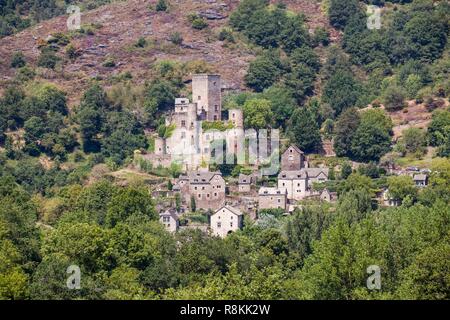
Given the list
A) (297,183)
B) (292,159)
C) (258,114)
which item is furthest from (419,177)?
(258,114)

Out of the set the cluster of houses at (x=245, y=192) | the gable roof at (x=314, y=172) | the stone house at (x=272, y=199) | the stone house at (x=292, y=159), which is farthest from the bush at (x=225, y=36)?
the stone house at (x=272, y=199)

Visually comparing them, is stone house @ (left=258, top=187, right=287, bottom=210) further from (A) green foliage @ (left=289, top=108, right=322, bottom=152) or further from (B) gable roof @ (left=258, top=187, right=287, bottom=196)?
(A) green foliage @ (left=289, top=108, right=322, bottom=152)

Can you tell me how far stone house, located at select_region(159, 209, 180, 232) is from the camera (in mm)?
113294

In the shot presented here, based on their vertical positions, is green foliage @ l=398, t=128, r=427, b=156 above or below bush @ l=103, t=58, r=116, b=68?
below

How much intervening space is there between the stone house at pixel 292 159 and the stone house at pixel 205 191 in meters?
6.14

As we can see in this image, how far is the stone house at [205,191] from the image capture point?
390 ft

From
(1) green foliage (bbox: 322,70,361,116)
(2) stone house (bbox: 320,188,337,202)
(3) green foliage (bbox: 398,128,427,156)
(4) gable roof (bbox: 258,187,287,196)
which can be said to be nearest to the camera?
(2) stone house (bbox: 320,188,337,202)

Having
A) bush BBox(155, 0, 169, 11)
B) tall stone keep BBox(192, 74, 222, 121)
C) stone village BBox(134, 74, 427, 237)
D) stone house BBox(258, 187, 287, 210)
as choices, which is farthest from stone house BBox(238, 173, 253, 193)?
bush BBox(155, 0, 169, 11)

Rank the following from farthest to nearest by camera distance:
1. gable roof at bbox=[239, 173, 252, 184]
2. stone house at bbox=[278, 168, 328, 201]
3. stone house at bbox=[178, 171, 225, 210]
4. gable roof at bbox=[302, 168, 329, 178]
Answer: gable roof at bbox=[302, 168, 329, 178] < gable roof at bbox=[239, 173, 252, 184] < stone house at bbox=[278, 168, 328, 201] < stone house at bbox=[178, 171, 225, 210]

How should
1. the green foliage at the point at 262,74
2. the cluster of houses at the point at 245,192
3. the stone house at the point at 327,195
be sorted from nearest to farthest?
the cluster of houses at the point at 245,192 < the stone house at the point at 327,195 < the green foliage at the point at 262,74

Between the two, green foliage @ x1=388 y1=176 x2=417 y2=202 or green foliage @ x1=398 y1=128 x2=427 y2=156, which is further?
green foliage @ x1=398 y1=128 x2=427 y2=156

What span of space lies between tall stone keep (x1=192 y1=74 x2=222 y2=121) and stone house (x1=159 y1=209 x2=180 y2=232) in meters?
15.6

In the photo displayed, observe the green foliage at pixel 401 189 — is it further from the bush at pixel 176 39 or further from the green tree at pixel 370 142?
the bush at pixel 176 39
